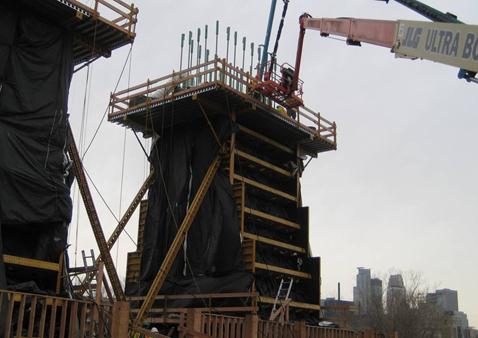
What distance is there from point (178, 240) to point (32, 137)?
23.9 ft

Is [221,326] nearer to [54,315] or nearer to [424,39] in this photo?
[54,315]

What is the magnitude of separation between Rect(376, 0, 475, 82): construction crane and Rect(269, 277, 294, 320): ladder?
12372mm

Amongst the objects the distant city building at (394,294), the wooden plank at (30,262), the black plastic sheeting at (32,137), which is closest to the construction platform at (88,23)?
the black plastic sheeting at (32,137)

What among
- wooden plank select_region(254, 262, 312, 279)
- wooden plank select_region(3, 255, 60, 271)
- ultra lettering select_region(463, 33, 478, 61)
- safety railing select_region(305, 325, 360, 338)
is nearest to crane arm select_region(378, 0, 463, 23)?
ultra lettering select_region(463, 33, 478, 61)

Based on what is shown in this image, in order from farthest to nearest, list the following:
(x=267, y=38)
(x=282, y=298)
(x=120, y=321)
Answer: (x=267, y=38) → (x=282, y=298) → (x=120, y=321)

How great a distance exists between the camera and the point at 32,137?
60.0 feet

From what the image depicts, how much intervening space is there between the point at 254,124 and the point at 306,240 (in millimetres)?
5650

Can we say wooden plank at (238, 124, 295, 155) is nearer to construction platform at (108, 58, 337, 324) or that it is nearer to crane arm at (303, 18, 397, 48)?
construction platform at (108, 58, 337, 324)

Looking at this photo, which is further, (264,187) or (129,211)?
(129,211)

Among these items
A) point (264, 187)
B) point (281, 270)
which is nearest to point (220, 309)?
point (281, 270)

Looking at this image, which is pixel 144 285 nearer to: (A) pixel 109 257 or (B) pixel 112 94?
(A) pixel 109 257

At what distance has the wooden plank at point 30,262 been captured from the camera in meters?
16.4

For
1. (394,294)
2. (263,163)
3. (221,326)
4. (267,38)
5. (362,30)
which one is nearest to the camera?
(221,326)

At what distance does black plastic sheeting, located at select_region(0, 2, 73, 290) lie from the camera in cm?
1731
